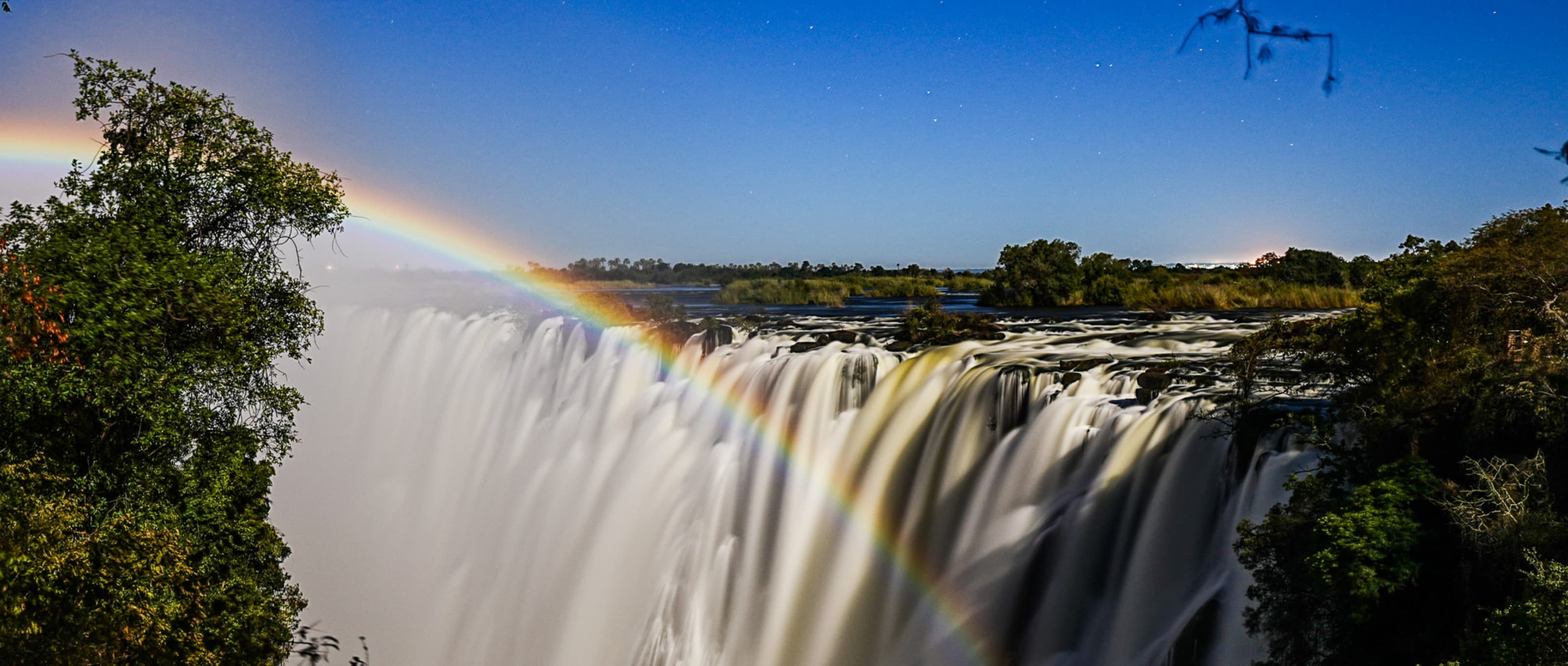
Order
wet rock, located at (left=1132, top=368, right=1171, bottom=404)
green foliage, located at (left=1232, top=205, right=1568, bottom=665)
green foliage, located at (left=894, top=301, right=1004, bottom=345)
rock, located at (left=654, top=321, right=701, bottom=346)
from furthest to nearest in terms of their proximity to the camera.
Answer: rock, located at (left=654, top=321, right=701, bottom=346) → green foliage, located at (left=894, top=301, right=1004, bottom=345) → wet rock, located at (left=1132, top=368, right=1171, bottom=404) → green foliage, located at (left=1232, top=205, right=1568, bottom=665)

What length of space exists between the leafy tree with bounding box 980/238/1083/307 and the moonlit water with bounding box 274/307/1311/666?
851 cm

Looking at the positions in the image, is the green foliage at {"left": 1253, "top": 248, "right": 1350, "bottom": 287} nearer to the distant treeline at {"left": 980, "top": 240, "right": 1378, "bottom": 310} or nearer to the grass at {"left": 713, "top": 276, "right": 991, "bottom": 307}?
the distant treeline at {"left": 980, "top": 240, "right": 1378, "bottom": 310}

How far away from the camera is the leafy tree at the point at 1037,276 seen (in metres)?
34.5

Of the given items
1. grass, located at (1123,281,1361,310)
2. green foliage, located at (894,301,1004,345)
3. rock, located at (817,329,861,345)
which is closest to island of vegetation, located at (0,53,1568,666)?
green foliage, located at (894,301,1004,345)

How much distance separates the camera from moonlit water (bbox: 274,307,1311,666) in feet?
39.1

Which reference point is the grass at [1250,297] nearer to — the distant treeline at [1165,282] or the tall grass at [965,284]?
the distant treeline at [1165,282]

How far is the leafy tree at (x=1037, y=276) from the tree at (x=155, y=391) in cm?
2667

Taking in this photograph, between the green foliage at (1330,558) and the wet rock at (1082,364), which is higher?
the wet rock at (1082,364)

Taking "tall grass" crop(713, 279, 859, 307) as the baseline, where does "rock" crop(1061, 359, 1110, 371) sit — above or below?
below

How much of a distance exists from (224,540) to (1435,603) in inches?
550

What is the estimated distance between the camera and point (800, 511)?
58.4 ft

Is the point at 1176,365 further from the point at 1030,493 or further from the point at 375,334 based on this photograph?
the point at 375,334

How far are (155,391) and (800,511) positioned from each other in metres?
10.9

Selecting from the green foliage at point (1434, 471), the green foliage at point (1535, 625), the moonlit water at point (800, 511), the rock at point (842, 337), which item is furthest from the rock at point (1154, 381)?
the rock at point (842, 337)
